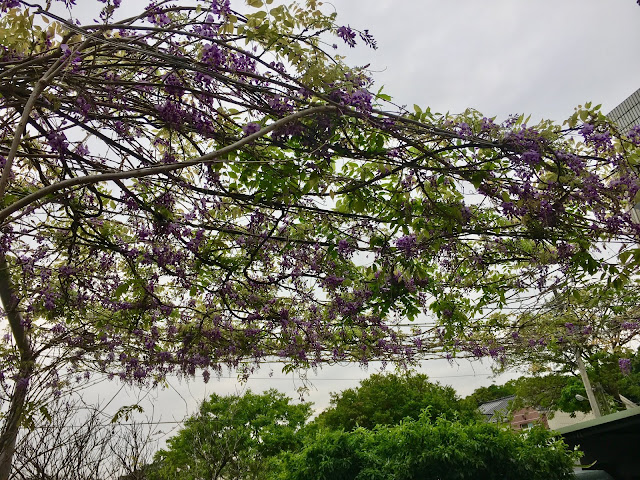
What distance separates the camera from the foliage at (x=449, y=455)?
5719mm

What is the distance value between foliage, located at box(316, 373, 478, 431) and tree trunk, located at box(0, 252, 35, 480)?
13064 mm

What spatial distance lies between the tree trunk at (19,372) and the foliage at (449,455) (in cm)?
352

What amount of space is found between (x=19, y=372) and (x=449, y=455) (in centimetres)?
461

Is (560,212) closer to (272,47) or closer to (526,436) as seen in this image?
(272,47)

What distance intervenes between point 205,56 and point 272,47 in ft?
1.15

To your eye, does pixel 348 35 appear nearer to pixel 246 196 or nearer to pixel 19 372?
pixel 246 196

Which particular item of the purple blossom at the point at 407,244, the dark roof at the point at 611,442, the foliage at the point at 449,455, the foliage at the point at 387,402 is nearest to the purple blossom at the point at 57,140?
the purple blossom at the point at 407,244

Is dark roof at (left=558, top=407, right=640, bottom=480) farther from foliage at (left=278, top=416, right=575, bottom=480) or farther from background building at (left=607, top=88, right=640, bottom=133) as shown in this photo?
background building at (left=607, top=88, right=640, bottom=133)

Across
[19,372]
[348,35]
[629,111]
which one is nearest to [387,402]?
[629,111]

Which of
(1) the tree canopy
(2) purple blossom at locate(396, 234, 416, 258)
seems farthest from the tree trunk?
(2) purple blossom at locate(396, 234, 416, 258)

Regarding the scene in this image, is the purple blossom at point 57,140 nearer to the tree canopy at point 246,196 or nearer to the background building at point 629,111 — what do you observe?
the tree canopy at point 246,196

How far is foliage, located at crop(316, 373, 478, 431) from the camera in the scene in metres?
16.7

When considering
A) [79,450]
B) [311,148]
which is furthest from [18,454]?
[311,148]

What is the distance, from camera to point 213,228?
11.9ft
